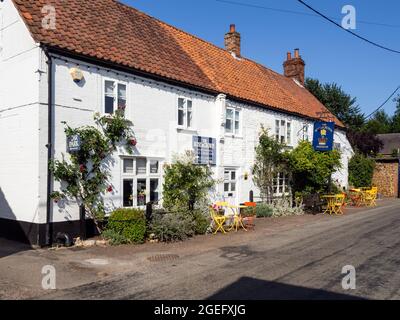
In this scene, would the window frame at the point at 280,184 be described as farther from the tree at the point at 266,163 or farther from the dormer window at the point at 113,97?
the dormer window at the point at 113,97

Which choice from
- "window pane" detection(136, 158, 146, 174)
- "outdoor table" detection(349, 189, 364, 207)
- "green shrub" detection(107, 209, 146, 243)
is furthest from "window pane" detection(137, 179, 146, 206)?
"outdoor table" detection(349, 189, 364, 207)

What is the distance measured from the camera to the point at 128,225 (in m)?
11.3

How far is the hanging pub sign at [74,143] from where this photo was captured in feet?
36.7

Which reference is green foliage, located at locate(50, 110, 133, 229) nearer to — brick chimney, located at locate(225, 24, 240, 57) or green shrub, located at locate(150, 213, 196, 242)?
green shrub, located at locate(150, 213, 196, 242)

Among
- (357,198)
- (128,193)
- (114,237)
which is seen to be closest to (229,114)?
(128,193)

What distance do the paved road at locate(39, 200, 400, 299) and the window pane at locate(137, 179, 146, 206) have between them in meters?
3.82

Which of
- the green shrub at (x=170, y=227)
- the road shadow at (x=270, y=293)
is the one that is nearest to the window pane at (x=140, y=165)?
the green shrub at (x=170, y=227)

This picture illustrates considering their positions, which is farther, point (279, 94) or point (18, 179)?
point (279, 94)

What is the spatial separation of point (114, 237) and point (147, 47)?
7.92 metres

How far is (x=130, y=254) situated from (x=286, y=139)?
49.0 feet
